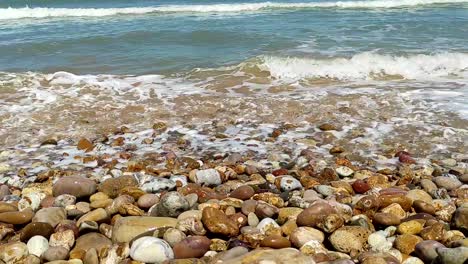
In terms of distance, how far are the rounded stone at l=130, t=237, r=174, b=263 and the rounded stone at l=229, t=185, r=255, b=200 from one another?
45.7 inches

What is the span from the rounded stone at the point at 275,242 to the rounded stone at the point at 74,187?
1953mm

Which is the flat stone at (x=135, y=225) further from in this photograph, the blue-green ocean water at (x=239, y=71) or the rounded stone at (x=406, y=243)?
the blue-green ocean water at (x=239, y=71)

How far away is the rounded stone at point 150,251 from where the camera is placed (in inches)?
126

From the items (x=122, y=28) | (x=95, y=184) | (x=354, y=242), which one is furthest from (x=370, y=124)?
(x=122, y=28)

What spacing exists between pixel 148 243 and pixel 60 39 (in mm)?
12710

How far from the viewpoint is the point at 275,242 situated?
3.35 meters

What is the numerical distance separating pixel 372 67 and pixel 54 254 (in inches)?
330

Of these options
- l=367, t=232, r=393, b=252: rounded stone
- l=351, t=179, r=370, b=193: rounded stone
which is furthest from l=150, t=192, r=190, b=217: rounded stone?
l=351, t=179, r=370, b=193: rounded stone

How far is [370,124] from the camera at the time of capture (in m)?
6.45

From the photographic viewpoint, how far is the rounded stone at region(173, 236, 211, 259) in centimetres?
329

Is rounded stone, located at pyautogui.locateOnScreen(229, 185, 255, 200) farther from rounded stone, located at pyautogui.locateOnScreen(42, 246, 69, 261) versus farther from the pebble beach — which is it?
rounded stone, located at pyautogui.locateOnScreen(42, 246, 69, 261)

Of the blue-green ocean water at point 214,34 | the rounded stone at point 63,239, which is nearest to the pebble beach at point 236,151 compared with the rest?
the rounded stone at point 63,239

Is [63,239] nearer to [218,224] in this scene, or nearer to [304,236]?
[218,224]

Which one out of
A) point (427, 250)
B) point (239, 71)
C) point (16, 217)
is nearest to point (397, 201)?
point (427, 250)
